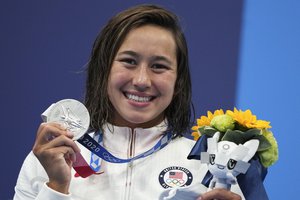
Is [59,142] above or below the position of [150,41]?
below

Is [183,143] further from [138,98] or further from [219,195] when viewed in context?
[219,195]

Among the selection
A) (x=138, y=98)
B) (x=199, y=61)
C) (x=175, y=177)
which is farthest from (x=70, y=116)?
(x=199, y=61)

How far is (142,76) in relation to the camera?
1.28 meters

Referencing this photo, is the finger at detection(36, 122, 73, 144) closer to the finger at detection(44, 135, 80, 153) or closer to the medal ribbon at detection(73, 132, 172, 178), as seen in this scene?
the finger at detection(44, 135, 80, 153)

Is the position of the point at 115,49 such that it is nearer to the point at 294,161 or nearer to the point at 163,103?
the point at 163,103

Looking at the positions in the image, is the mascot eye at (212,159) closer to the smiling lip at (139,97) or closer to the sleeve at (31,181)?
the smiling lip at (139,97)

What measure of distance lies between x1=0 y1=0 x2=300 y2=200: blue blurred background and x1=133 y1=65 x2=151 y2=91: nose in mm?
853

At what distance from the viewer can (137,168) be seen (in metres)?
1.32

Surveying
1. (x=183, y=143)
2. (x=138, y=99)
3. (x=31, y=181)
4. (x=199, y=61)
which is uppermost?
(x=199, y=61)

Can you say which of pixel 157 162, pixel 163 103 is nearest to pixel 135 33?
pixel 163 103

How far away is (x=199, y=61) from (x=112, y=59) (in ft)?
2.80

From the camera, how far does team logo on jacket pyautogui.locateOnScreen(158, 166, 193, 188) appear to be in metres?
1.29

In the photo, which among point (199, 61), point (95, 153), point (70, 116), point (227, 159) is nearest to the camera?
point (227, 159)

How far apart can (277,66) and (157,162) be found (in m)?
0.94
